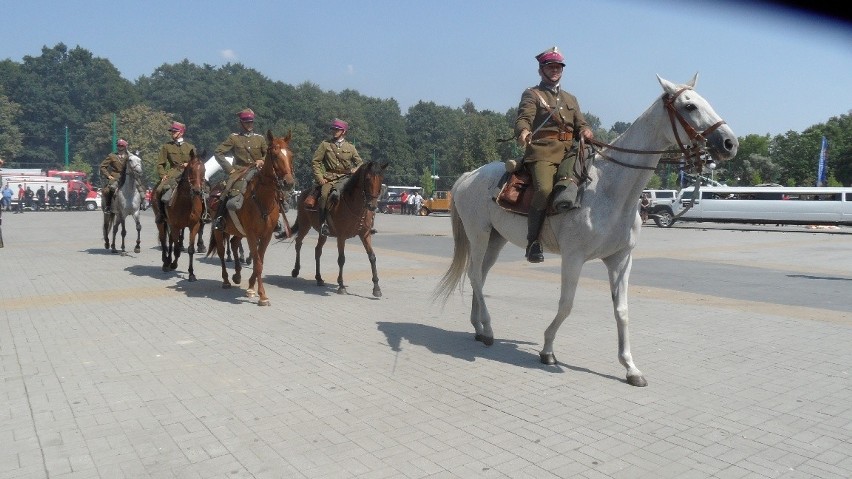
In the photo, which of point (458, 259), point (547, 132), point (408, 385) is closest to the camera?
point (408, 385)

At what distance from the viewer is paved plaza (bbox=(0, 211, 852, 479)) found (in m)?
4.51

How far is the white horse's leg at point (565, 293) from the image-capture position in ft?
22.0

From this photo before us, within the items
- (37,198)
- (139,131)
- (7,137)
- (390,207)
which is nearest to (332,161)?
(390,207)

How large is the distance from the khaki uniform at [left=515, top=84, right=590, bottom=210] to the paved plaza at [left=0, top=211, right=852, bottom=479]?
1.96 m

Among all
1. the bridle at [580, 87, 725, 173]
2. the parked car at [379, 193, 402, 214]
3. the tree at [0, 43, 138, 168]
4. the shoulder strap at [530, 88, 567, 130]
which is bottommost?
the parked car at [379, 193, 402, 214]

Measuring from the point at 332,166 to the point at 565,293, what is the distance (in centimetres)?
658

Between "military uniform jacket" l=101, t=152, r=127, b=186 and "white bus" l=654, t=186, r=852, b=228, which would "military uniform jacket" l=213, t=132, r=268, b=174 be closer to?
"military uniform jacket" l=101, t=152, r=127, b=186

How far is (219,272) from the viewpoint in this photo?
14203mm

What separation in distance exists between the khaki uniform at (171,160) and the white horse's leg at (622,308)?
1011cm

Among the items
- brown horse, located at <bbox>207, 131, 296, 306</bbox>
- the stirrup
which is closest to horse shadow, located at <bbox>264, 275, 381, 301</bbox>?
brown horse, located at <bbox>207, 131, 296, 306</bbox>

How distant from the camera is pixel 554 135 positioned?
23.7 ft

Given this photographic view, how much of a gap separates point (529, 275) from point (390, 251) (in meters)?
6.10

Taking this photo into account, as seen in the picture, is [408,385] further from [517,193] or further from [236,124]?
[236,124]

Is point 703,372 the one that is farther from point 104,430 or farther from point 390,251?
point 390,251
